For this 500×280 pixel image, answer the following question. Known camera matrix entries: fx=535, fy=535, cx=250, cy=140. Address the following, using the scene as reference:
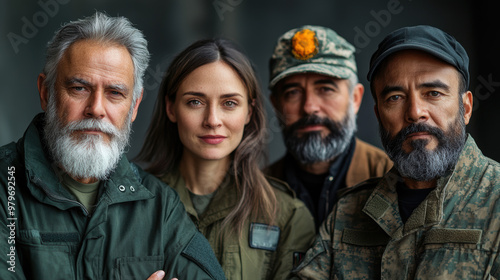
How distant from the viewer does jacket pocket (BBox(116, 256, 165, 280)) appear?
8.43 feet

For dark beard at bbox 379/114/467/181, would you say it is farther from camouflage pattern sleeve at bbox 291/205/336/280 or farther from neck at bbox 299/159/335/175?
neck at bbox 299/159/335/175

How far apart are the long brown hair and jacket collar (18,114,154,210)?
0.64 meters

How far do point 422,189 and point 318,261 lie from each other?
664 mm

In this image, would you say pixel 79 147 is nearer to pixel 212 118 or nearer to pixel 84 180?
pixel 84 180

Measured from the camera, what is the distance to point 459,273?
2379mm

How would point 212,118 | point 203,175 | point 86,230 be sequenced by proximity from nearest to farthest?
1. point 86,230
2. point 212,118
3. point 203,175

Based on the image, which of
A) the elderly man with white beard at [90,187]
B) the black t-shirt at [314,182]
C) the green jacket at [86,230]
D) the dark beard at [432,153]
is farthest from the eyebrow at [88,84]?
the black t-shirt at [314,182]

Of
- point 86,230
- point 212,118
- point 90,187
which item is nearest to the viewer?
point 86,230

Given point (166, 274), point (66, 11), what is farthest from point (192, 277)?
point (66, 11)

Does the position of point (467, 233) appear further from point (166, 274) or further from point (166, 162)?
point (166, 162)

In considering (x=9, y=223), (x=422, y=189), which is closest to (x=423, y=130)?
(x=422, y=189)

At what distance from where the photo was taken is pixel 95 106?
2609 millimetres

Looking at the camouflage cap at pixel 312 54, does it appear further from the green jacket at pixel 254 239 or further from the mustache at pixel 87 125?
the mustache at pixel 87 125

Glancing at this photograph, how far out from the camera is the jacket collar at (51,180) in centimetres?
247
